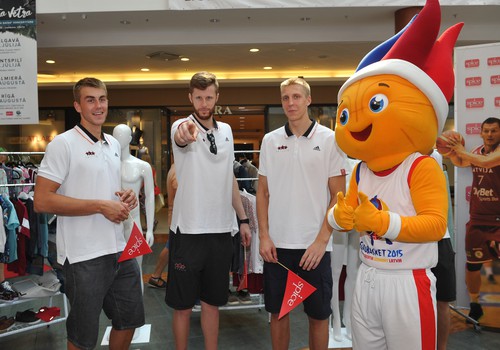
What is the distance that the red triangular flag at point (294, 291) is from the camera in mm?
2447

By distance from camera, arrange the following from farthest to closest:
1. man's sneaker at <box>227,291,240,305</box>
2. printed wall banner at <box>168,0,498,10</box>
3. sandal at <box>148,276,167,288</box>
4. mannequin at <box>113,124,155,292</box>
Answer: printed wall banner at <box>168,0,498,10</box>
sandal at <box>148,276,167,288</box>
man's sneaker at <box>227,291,240,305</box>
mannequin at <box>113,124,155,292</box>

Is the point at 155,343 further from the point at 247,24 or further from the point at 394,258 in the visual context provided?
the point at 247,24

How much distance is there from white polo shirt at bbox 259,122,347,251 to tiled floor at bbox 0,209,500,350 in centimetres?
142

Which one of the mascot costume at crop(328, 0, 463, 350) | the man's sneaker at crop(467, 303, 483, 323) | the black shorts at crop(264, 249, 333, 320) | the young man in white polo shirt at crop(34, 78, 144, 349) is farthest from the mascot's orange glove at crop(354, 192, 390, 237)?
the man's sneaker at crop(467, 303, 483, 323)

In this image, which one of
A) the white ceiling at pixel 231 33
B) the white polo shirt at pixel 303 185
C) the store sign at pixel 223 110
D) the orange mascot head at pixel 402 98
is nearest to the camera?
the orange mascot head at pixel 402 98

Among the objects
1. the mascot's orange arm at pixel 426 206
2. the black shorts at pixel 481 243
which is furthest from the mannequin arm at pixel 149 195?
the black shorts at pixel 481 243

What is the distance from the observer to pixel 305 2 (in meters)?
6.11

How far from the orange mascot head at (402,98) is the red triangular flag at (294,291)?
82 cm

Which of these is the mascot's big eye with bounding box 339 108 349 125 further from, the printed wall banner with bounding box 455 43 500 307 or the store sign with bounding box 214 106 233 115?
the store sign with bounding box 214 106 233 115

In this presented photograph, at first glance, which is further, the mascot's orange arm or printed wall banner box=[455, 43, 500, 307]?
printed wall banner box=[455, 43, 500, 307]

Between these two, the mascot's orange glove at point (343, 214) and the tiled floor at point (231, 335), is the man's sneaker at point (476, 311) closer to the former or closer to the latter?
the tiled floor at point (231, 335)

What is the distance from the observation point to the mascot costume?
1.88 metres

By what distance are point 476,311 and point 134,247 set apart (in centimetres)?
312

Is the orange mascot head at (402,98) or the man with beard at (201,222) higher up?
the orange mascot head at (402,98)
